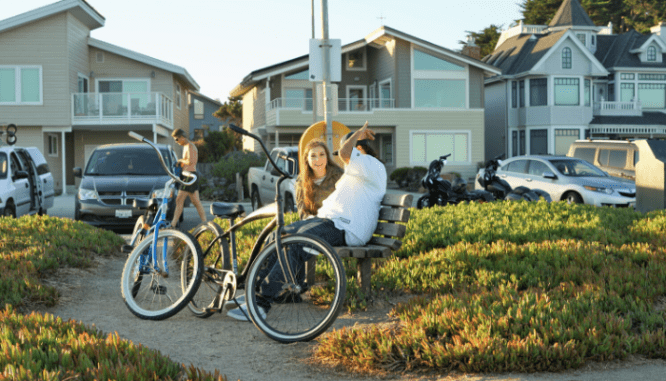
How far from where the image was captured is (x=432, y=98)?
35.6m

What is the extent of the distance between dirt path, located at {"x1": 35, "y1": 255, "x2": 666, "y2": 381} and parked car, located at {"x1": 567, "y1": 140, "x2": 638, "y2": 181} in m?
13.7

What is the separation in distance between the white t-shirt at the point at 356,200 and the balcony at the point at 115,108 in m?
25.1

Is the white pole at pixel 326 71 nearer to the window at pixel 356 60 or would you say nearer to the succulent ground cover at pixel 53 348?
the succulent ground cover at pixel 53 348

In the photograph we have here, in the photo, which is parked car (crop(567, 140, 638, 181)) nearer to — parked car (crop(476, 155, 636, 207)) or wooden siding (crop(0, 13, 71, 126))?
parked car (crop(476, 155, 636, 207))

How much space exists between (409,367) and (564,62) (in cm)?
3739

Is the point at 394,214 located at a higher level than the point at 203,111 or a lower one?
lower

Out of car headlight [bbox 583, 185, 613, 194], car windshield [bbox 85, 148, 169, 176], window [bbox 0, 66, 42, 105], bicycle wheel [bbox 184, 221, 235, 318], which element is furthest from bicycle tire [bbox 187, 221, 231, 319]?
window [bbox 0, 66, 42, 105]

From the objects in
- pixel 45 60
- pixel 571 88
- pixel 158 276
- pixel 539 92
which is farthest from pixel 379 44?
pixel 158 276

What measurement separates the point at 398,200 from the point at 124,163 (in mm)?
9259

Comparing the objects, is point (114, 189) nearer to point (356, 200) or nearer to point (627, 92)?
point (356, 200)

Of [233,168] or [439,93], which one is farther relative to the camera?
[439,93]

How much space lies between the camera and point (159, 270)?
5828mm

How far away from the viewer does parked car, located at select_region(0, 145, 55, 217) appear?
1280cm

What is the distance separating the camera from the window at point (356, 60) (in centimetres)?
3853
